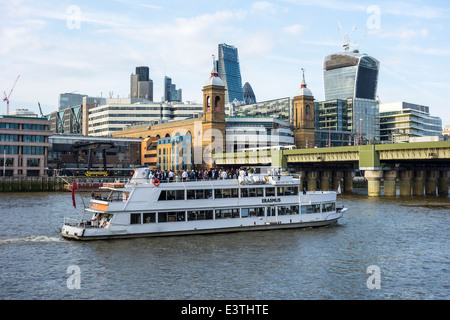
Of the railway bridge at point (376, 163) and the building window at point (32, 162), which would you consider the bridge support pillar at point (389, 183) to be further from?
the building window at point (32, 162)

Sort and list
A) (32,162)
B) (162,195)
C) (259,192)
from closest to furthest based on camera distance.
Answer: (162,195), (259,192), (32,162)

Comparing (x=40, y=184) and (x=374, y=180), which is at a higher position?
(x=374, y=180)

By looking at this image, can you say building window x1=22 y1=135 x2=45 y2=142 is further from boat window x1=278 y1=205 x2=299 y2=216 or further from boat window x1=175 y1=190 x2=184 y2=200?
Answer: boat window x1=278 y1=205 x2=299 y2=216

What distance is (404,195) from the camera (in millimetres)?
94812

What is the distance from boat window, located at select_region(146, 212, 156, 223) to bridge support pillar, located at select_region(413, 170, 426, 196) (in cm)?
7464

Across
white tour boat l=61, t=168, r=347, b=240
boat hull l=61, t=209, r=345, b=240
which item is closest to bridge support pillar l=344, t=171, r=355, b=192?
boat hull l=61, t=209, r=345, b=240

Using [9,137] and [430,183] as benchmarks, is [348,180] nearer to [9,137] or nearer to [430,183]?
[430,183]

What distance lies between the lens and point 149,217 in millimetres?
39719

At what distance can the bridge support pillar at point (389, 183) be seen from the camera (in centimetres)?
8950

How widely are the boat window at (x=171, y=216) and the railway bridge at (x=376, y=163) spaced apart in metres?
52.2

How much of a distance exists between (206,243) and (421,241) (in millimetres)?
18353

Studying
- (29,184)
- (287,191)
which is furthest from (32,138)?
(287,191)

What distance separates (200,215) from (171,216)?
2743 mm

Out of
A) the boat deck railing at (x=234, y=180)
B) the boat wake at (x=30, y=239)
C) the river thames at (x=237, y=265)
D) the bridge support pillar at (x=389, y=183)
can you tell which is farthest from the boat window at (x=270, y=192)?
the bridge support pillar at (x=389, y=183)
